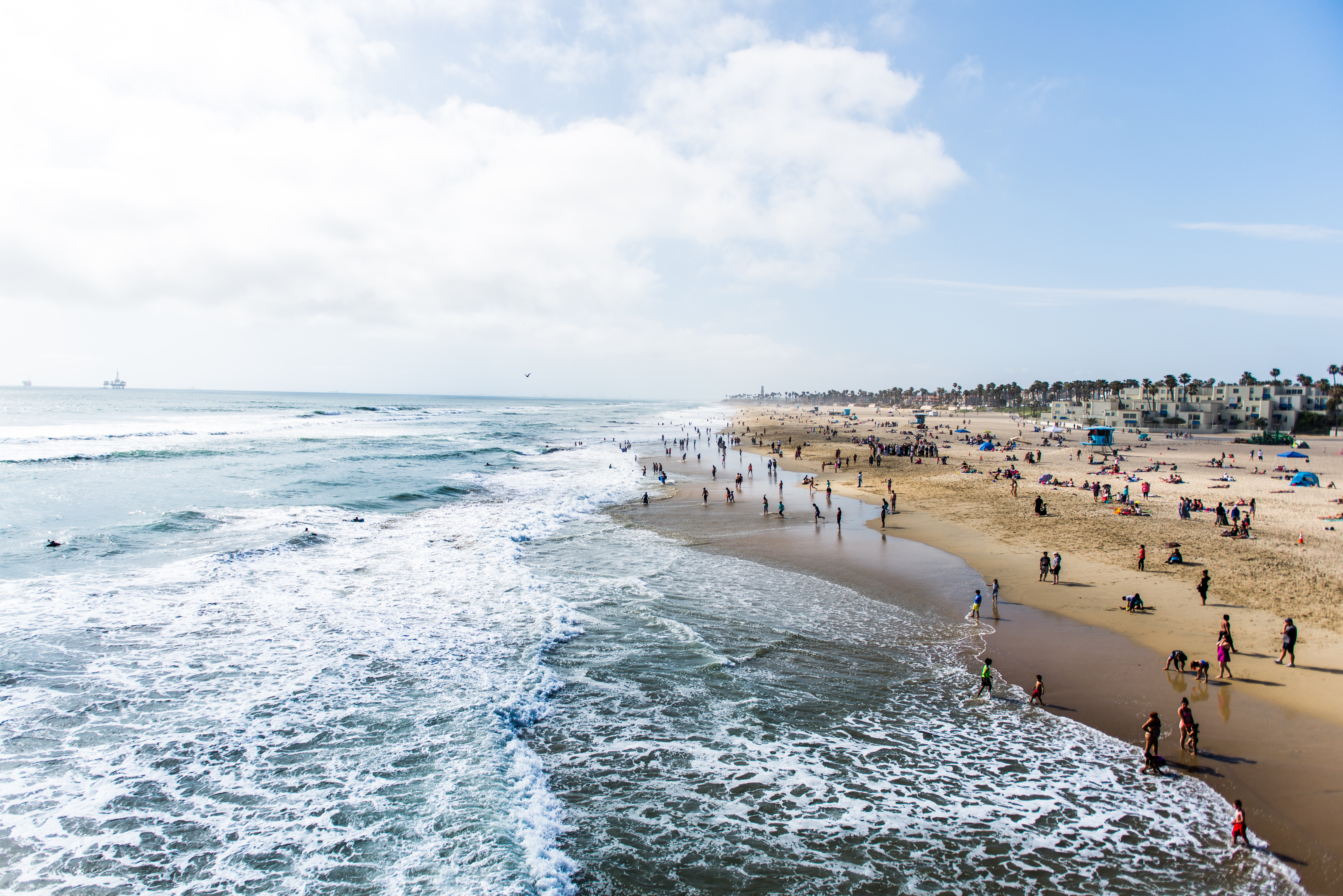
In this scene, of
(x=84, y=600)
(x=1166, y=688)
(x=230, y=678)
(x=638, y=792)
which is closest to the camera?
(x=638, y=792)

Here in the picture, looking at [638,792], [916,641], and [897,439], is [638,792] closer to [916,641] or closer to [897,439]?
[916,641]

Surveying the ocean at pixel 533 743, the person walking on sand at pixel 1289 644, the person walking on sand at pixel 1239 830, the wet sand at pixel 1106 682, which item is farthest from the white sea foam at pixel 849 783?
the person walking on sand at pixel 1289 644

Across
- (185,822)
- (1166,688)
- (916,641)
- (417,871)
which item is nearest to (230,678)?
(185,822)

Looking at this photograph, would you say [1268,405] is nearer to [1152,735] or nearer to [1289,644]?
[1289,644]

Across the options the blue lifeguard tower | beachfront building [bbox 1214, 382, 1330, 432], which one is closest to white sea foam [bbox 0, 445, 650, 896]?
the blue lifeguard tower

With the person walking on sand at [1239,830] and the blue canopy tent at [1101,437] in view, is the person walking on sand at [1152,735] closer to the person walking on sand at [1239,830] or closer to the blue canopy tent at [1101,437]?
the person walking on sand at [1239,830]

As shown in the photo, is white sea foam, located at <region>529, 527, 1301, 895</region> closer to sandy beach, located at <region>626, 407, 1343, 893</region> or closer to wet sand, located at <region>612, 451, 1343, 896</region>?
wet sand, located at <region>612, 451, 1343, 896</region>
